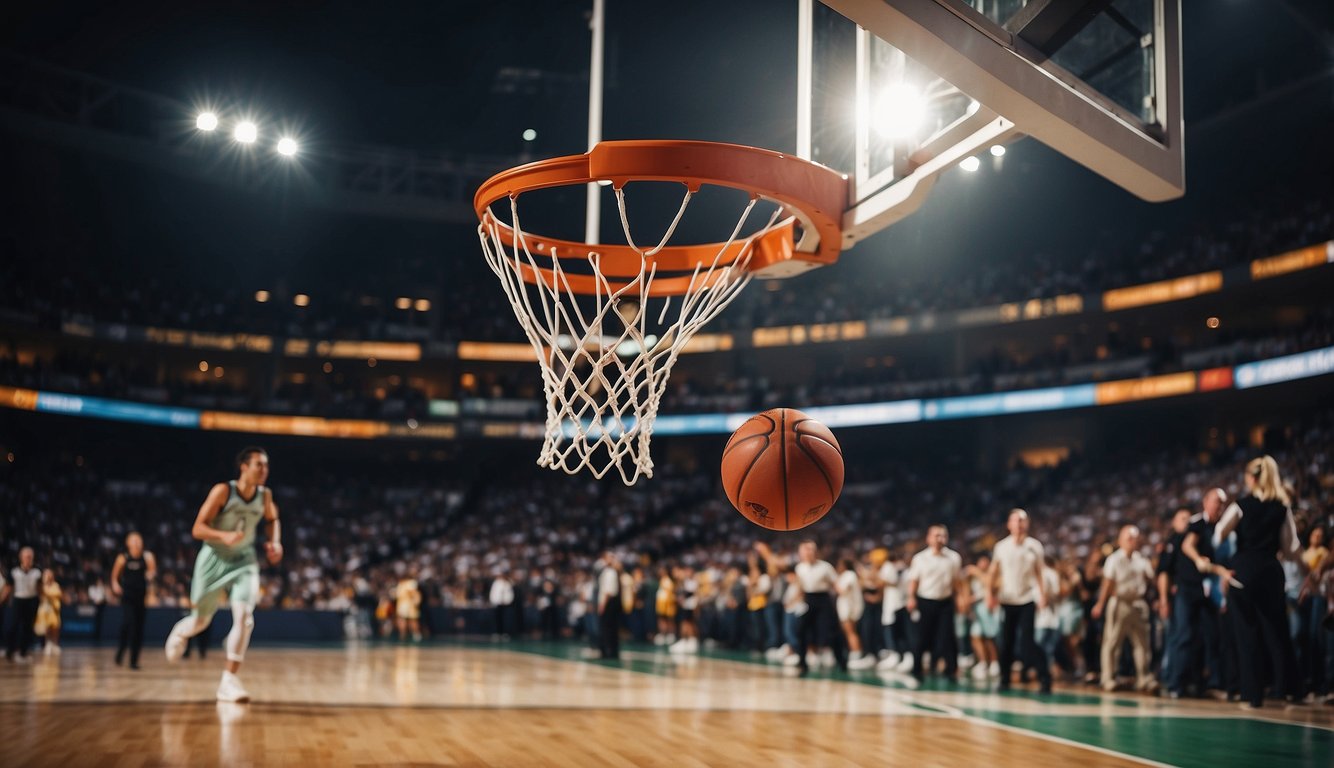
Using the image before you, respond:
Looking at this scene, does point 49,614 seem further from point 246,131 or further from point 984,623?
point 246,131

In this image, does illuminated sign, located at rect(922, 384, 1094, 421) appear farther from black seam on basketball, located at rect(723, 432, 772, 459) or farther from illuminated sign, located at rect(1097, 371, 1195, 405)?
black seam on basketball, located at rect(723, 432, 772, 459)

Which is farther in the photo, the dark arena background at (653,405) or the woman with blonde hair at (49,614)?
the woman with blonde hair at (49,614)

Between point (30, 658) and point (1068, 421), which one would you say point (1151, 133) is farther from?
point (1068, 421)

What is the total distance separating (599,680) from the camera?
10320mm

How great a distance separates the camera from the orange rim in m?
5.28

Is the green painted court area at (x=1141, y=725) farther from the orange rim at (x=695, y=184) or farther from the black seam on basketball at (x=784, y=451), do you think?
the orange rim at (x=695, y=184)

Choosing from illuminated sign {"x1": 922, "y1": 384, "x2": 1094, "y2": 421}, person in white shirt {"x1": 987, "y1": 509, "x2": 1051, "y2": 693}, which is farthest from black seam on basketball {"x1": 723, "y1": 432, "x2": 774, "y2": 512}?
illuminated sign {"x1": 922, "y1": 384, "x2": 1094, "y2": 421}

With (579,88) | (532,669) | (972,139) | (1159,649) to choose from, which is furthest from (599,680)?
(579,88)

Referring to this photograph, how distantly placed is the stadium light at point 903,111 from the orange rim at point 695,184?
42cm

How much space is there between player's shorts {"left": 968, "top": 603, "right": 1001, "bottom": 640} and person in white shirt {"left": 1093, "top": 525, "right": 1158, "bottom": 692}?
1.65 m

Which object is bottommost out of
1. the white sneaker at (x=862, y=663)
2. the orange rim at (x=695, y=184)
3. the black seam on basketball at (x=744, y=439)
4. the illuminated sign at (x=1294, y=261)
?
the white sneaker at (x=862, y=663)

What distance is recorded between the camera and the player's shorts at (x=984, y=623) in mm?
11734

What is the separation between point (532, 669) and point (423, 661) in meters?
1.75

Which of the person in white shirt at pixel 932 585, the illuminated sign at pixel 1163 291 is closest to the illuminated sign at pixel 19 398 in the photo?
the person in white shirt at pixel 932 585
